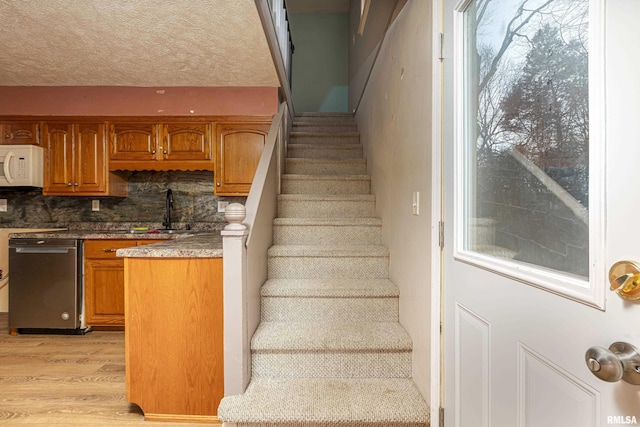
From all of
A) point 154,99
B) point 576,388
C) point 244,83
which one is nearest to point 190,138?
point 154,99

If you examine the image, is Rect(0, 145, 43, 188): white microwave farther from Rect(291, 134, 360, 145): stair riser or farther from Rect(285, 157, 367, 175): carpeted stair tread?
Rect(291, 134, 360, 145): stair riser

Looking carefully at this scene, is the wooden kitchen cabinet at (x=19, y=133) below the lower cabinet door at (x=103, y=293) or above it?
above

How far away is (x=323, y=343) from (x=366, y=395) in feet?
1.08

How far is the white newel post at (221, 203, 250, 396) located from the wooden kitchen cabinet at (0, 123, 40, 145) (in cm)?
317

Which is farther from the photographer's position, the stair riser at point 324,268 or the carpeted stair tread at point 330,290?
the stair riser at point 324,268

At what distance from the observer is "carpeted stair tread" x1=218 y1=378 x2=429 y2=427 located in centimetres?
147

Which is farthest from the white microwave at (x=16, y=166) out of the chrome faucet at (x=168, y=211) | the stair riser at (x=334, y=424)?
the stair riser at (x=334, y=424)

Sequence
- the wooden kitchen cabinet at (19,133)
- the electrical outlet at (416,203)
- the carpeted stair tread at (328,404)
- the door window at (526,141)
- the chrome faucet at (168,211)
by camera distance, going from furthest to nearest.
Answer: the chrome faucet at (168,211) → the wooden kitchen cabinet at (19,133) → the electrical outlet at (416,203) → the carpeted stair tread at (328,404) → the door window at (526,141)

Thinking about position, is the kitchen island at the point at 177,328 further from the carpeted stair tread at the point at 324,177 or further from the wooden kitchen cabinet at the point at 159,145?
the wooden kitchen cabinet at the point at 159,145

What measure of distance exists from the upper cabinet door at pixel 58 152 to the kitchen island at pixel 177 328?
2.38 metres

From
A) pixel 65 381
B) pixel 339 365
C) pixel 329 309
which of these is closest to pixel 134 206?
pixel 65 381

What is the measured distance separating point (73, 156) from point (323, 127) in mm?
2808

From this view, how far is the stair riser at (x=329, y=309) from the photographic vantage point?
2.03 meters

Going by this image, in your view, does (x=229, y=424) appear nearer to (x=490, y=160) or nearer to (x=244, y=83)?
(x=490, y=160)
